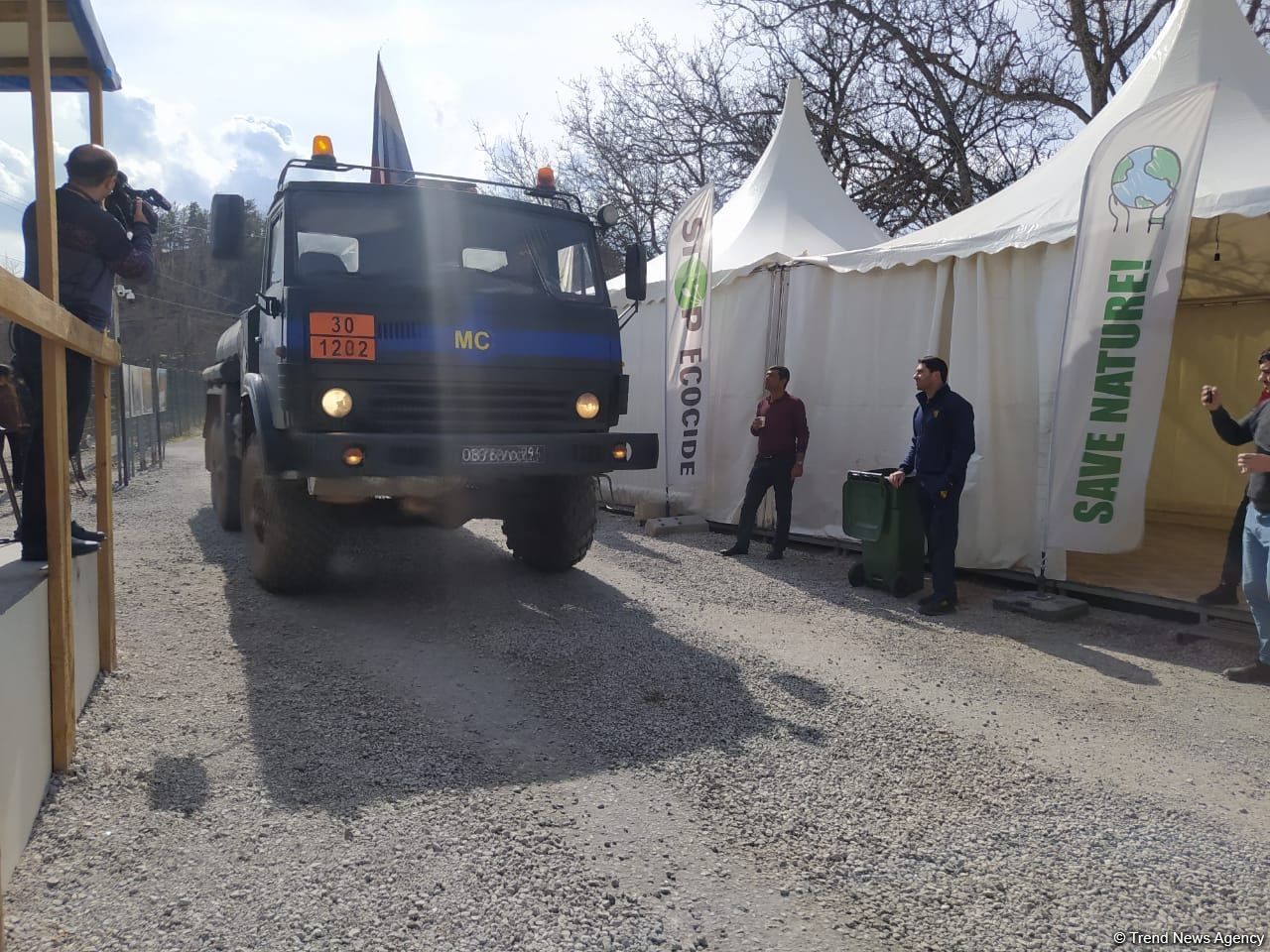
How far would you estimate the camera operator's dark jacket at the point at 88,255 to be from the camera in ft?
11.9

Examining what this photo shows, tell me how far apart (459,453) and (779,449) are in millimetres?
3796

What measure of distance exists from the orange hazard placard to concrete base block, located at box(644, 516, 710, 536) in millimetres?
4694

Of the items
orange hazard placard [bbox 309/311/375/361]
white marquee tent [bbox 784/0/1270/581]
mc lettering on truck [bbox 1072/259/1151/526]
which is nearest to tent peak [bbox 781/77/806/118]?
white marquee tent [bbox 784/0/1270/581]

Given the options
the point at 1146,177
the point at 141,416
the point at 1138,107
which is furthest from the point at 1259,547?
the point at 141,416

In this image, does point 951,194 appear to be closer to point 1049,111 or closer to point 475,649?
point 1049,111

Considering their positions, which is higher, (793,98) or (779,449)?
(793,98)

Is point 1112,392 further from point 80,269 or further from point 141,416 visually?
point 141,416

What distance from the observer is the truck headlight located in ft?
16.2

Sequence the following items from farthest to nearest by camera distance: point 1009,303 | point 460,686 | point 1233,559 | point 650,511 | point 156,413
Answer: point 156,413 → point 650,511 → point 1009,303 → point 1233,559 → point 460,686

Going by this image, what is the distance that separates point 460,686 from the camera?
4309 mm

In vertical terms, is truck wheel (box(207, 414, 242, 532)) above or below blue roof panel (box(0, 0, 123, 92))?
below

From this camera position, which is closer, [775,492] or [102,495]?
[102,495]

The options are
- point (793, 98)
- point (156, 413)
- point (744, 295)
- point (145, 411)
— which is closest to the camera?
point (744, 295)

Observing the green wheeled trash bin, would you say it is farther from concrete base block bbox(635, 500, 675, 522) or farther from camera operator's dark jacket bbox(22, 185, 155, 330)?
camera operator's dark jacket bbox(22, 185, 155, 330)
